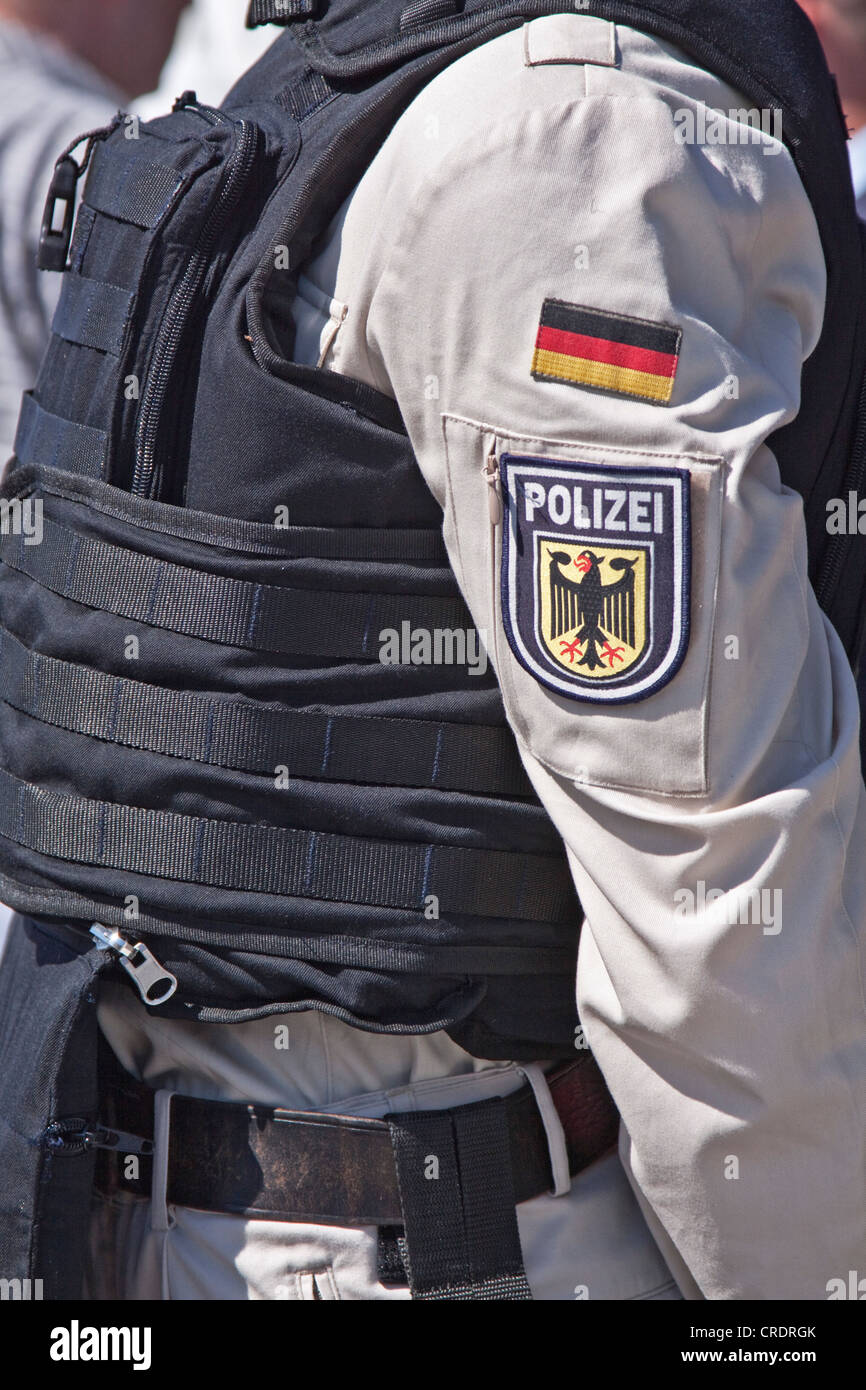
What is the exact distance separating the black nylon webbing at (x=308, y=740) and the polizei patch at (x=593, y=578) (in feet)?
0.44

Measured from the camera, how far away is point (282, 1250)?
1.20 m

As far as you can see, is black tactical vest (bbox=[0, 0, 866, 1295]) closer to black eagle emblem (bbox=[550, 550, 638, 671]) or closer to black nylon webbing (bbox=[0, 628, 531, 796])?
black nylon webbing (bbox=[0, 628, 531, 796])

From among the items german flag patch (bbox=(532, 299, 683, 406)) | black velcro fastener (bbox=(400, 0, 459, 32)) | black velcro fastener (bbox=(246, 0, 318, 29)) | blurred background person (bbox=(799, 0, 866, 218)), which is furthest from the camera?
blurred background person (bbox=(799, 0, 866, 218))

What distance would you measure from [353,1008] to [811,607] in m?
0.53

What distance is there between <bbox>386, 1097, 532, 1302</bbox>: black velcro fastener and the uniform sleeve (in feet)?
0.51

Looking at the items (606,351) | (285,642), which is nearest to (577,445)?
(606,351)

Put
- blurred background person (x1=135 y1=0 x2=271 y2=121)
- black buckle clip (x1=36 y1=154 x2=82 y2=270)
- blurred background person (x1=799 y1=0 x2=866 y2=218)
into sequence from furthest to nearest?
1. blurred background person (x1=135 y1=0 x2=271 y2=121)
2. blurred background person (x1=799 y1=0 x2=866 y2=218)
3. black buckle clip (x1=36 y1=154 x2=82 y2=270)

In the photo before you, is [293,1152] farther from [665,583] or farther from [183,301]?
[183,301]

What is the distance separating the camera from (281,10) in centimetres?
127

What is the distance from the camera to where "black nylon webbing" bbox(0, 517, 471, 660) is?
3.75 feet

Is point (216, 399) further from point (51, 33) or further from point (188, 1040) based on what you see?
point (51, 33)

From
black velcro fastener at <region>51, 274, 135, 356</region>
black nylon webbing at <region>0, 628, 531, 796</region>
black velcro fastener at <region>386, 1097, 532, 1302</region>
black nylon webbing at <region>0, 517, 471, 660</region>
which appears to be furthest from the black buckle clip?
black velcro fastener at <region>386, 1097, 532, 1302</region>

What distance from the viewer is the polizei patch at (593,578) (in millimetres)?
1016
